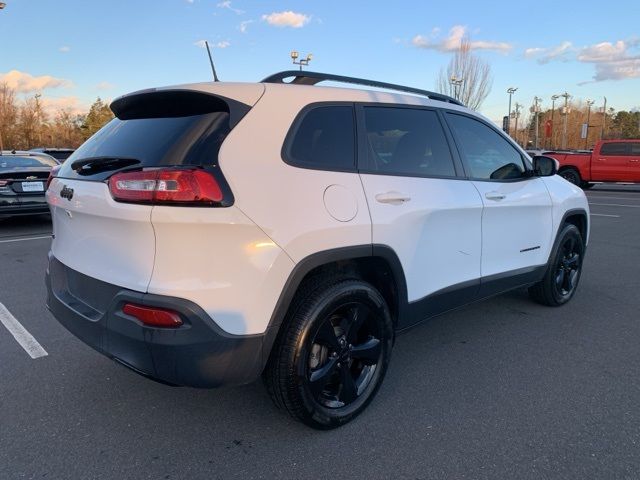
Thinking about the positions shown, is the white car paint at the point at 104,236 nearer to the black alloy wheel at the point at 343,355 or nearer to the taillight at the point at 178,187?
the taillight at the point at 178,187

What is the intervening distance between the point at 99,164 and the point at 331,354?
1.54m

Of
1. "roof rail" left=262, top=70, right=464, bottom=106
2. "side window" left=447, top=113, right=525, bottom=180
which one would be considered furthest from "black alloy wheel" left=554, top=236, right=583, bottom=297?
"roof rail" left=262, top=70, right=464, bottom=106

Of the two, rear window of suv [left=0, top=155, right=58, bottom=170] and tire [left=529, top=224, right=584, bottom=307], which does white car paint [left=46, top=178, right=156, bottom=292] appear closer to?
tire [left=529, top=224, right=584, bottom=307]

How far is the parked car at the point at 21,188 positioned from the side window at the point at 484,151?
744 cm

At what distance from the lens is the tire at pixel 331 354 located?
2424mm

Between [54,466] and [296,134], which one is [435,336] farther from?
[54,466]

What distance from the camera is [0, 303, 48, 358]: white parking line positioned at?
11.8ft

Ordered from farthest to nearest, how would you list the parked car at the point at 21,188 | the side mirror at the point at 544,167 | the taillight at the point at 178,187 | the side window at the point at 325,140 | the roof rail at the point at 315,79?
the parked car at the point at 21,188 → the side mirror at the point at 544,167 → the roof rail at the point at 315,79 → the side window at the point at 325,140 → the taillight at the point at 178,187

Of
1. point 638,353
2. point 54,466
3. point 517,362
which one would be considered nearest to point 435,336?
point 517,362

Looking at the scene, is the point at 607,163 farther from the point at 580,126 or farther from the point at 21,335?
the point at 580,126

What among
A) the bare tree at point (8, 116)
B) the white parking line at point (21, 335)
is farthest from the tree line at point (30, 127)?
the white parking line at point (21, 335)

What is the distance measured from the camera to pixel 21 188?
830cm

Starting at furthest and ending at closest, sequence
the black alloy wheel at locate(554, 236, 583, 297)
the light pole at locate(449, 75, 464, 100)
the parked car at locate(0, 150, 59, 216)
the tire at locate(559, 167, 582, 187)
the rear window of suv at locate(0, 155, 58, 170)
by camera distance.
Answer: the light pole at locate(449, 75, 464, 100) → the tire at locate(559, 167, 582, 187) → the rear window of suv at locate(0, 155, 58, 170) → the parked car at locate(0, 150, 59, 216) → the black alloy wheel at locate(554, 236, 583, 297)

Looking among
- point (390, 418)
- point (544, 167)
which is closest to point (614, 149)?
point (544, 167)
